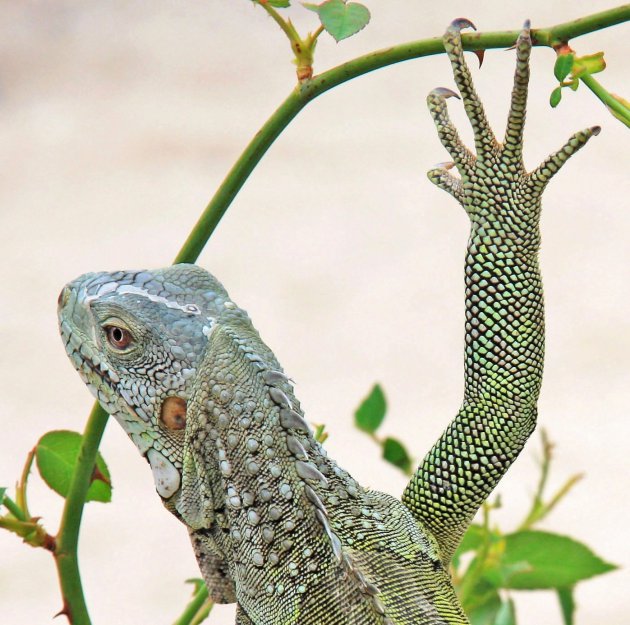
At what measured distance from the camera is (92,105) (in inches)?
509

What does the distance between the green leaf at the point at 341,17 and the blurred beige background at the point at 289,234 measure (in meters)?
4.81

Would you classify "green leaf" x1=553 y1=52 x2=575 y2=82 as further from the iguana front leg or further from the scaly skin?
the iguana front leg

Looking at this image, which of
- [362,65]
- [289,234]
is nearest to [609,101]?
[362,65]

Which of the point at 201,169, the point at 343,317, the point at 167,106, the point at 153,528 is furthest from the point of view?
the point at 167,106

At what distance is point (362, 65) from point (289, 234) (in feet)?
28.9

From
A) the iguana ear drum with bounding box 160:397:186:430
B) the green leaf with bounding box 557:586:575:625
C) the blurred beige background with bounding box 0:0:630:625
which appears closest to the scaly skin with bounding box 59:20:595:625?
the iguana ear drum with bounding box 160:397:186:430

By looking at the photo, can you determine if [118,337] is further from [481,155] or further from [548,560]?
[548,560]

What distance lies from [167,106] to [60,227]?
8.58 ft

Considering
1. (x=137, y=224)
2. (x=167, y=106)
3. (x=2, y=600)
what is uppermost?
(x=167, y=106)

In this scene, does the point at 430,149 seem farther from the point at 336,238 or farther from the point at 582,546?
the point at 582,546

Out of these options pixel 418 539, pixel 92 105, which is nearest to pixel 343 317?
pixel 92 105

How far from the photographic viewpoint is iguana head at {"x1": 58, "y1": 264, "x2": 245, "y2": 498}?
2293 mm

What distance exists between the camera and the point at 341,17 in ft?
6.45

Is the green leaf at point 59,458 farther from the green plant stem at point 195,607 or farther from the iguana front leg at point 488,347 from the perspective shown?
the iguana front leg at point 488,347
